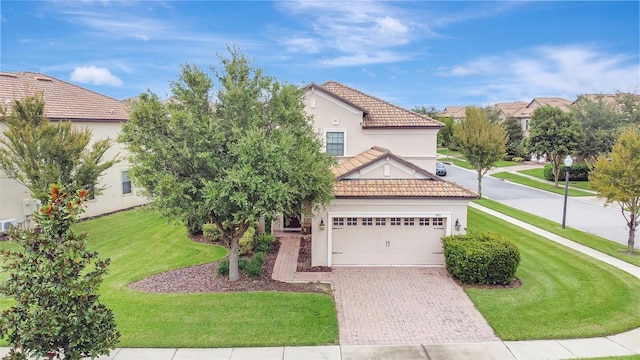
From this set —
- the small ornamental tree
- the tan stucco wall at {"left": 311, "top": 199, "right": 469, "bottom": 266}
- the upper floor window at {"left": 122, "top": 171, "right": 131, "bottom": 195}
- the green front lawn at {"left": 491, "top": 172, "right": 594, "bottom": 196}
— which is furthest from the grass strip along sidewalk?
the green front lawn at {"left": 491, "top": 172, "right": 594, "bottom": 196}

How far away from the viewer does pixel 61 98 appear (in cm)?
2323

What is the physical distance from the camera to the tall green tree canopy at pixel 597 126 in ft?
127

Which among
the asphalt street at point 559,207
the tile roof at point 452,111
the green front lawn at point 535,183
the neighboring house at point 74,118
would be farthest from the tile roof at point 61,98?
the tile roof at point 452,111

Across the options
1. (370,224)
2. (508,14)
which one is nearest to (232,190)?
(370,224)

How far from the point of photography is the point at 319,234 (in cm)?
1509

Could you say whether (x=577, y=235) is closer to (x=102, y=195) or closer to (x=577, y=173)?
(x=577, y=173)

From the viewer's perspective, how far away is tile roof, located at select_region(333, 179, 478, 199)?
47.9 ft

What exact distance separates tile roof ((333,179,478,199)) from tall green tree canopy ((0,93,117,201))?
1163cm

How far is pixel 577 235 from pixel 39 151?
81.0 feet

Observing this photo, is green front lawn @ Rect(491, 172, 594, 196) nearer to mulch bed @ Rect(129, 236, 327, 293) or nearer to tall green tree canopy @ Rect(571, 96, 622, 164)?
tall green tree canopy @ Rect(571, 96, 622, 164)

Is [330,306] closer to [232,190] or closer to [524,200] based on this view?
[232,190]

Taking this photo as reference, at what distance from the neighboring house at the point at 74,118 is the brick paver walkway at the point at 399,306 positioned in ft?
44.0

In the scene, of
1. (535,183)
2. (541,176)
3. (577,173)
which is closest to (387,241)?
(535,183)

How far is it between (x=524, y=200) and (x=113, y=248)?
90.7ft
